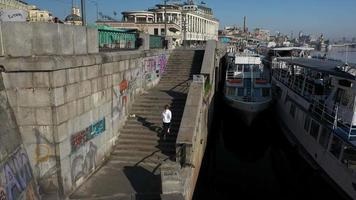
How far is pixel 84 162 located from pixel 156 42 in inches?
646

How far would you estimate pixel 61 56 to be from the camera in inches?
408

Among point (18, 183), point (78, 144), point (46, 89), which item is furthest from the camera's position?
point (78, 144)

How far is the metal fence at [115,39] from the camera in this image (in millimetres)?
17047

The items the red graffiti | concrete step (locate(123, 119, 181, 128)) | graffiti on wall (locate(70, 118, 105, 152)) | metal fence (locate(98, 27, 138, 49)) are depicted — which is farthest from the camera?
metal fence (locate(98, 27, 138, 49))

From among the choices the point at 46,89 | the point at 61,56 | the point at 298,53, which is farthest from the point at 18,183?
the point at 298,53

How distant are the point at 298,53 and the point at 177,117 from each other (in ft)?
102

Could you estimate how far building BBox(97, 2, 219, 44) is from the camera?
81.6 m

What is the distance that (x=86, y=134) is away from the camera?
1211cm

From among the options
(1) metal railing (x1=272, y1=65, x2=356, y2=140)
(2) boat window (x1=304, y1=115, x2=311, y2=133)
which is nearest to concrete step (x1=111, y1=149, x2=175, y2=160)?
(1) metal railing (x1=272, y1=65, x2=356, y2=140)

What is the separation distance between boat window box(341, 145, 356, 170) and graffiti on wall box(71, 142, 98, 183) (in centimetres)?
1107

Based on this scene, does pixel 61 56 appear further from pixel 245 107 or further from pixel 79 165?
pixel 245 107

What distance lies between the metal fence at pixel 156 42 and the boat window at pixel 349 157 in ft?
51.4

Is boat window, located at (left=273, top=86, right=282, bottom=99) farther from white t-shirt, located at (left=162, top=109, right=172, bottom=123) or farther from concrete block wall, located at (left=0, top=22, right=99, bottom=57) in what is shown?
concrete block wall, located at (left=0, top=22, right=99, bottom=57)

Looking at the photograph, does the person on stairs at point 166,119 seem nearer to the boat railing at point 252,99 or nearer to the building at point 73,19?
the building at point 73,19
